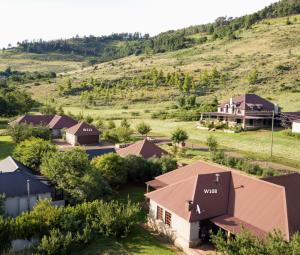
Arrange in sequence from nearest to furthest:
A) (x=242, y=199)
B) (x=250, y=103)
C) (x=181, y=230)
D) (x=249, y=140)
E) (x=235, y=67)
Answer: (x=181, y=230) → (x=242, y=199) → (x=249, y=140) → (x=250, y=103) → (x=235, y=67)

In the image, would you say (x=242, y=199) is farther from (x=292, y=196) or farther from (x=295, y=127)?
(x=295, y=127)

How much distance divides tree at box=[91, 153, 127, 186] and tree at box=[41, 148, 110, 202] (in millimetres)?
2706

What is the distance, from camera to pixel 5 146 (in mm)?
58250

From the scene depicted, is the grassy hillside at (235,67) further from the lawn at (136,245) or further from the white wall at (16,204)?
the white wall at (16,204)

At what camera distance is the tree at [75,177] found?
30.5 meters

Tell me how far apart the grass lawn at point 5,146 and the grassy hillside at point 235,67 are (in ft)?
162

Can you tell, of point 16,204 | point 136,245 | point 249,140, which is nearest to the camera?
point 136,245

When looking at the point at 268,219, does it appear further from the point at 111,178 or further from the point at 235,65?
the point at 235,65

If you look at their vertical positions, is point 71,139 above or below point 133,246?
above

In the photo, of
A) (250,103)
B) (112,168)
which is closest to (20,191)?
(112,168)

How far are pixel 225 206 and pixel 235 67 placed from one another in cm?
11444

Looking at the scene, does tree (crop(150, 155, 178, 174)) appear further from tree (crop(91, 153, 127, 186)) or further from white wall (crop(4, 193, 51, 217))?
white wall (crop(4, 193, 51, 217))

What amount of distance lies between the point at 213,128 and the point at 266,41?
9712 centimetres

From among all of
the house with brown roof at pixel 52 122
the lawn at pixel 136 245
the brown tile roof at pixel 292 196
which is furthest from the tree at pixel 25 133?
the brown tile roof at pixel 292 196
